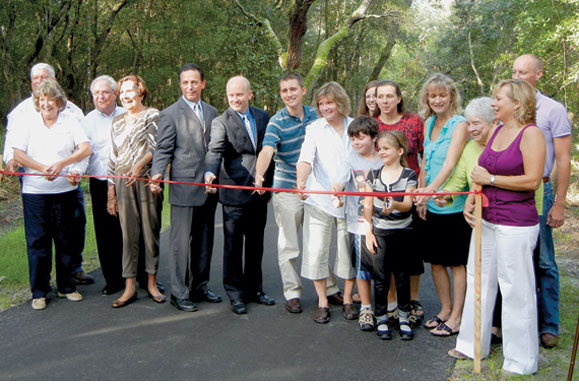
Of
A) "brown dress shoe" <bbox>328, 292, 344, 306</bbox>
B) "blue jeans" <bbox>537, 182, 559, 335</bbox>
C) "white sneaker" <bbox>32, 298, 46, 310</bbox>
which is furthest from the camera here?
"brown dress shoe" <bbox>328, 292, 344, 306</bbox>

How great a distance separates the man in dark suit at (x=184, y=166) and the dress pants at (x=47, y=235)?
103cm

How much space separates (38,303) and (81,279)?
0.86 metres

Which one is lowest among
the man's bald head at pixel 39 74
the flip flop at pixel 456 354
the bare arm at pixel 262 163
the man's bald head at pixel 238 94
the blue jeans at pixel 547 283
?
the flip flop at pixel 456 354

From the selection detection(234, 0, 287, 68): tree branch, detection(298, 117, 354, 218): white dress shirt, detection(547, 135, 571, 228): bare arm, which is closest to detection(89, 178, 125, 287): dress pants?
detection(298, 117, 354, 218): white dress shirt

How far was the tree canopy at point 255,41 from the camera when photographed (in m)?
14.7

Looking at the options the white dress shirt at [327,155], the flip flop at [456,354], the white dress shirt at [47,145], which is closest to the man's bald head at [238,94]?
the white dress shirt at [327,155]

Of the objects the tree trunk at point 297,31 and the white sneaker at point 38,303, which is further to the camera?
the tree trunk at point 297,31

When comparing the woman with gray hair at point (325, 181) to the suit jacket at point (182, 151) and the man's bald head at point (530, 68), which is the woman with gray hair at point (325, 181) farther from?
the man's bald head at point (530, 68)

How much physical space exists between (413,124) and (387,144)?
0.66m

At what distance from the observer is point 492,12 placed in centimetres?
2573

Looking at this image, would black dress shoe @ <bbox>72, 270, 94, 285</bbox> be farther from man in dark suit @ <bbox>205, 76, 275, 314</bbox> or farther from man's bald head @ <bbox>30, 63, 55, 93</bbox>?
man's bald head @ <bbox>30, 63, 55, 93</bbox>

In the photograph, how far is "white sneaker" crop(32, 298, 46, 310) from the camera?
5223mm

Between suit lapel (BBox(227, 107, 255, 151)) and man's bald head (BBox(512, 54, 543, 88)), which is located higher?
man's bald head (BBox(512, 54, 543, 88))

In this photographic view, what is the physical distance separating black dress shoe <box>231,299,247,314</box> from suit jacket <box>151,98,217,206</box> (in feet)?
3.32
